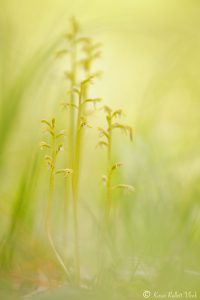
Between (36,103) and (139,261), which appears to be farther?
(36,103)

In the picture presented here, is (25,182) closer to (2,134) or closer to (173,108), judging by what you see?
(2,134)

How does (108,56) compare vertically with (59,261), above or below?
above

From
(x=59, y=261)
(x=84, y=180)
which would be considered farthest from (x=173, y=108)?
(x=59, y=261)

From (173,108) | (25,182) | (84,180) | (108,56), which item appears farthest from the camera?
(108,56)

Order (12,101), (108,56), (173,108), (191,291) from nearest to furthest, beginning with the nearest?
1. (191,291)
2. (12,101)
3. (173,108)
4. (108,56)

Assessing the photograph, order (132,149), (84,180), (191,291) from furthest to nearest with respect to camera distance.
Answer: (84,180) < (132,149) < (191,291)

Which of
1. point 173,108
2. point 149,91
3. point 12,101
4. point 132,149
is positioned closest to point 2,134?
point 12,101

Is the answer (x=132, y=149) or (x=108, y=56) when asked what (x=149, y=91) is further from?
(x=108, y=56)

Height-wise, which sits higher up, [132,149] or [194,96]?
[194,96]

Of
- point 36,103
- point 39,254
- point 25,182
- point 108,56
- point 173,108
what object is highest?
point 108,56
